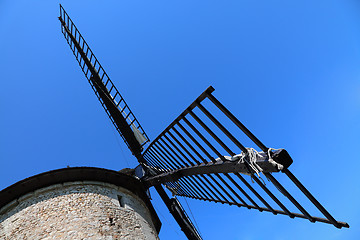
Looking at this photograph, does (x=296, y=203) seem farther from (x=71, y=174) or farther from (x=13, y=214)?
(x=13, y=214)

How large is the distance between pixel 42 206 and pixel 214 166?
186 inches

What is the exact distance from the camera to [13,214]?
5.64 metres

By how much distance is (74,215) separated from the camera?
532 centimetres

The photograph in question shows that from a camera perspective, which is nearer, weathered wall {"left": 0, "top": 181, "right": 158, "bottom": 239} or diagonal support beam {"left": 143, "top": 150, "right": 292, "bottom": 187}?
diagonal support beam {"left": 143, "top": 150, "right": 292, "bottom": 187}

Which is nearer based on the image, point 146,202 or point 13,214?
point 13,214

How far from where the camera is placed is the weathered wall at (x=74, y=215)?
502cm

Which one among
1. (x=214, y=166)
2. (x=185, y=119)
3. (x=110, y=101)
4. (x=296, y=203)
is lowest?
(x=296, y=203)

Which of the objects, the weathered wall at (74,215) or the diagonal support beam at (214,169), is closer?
the diagonal support beam at (214,169)

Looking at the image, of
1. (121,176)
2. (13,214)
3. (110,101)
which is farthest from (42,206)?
(110,101)

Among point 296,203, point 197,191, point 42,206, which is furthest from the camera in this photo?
point 197,191

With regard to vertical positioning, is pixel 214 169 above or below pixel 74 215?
below

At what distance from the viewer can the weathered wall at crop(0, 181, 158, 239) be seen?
5023 mm

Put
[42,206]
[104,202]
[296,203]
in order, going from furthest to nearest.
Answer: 1. [104,202]
2. [42,206]
3. [296,203]

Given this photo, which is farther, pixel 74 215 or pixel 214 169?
pixel 74 215
